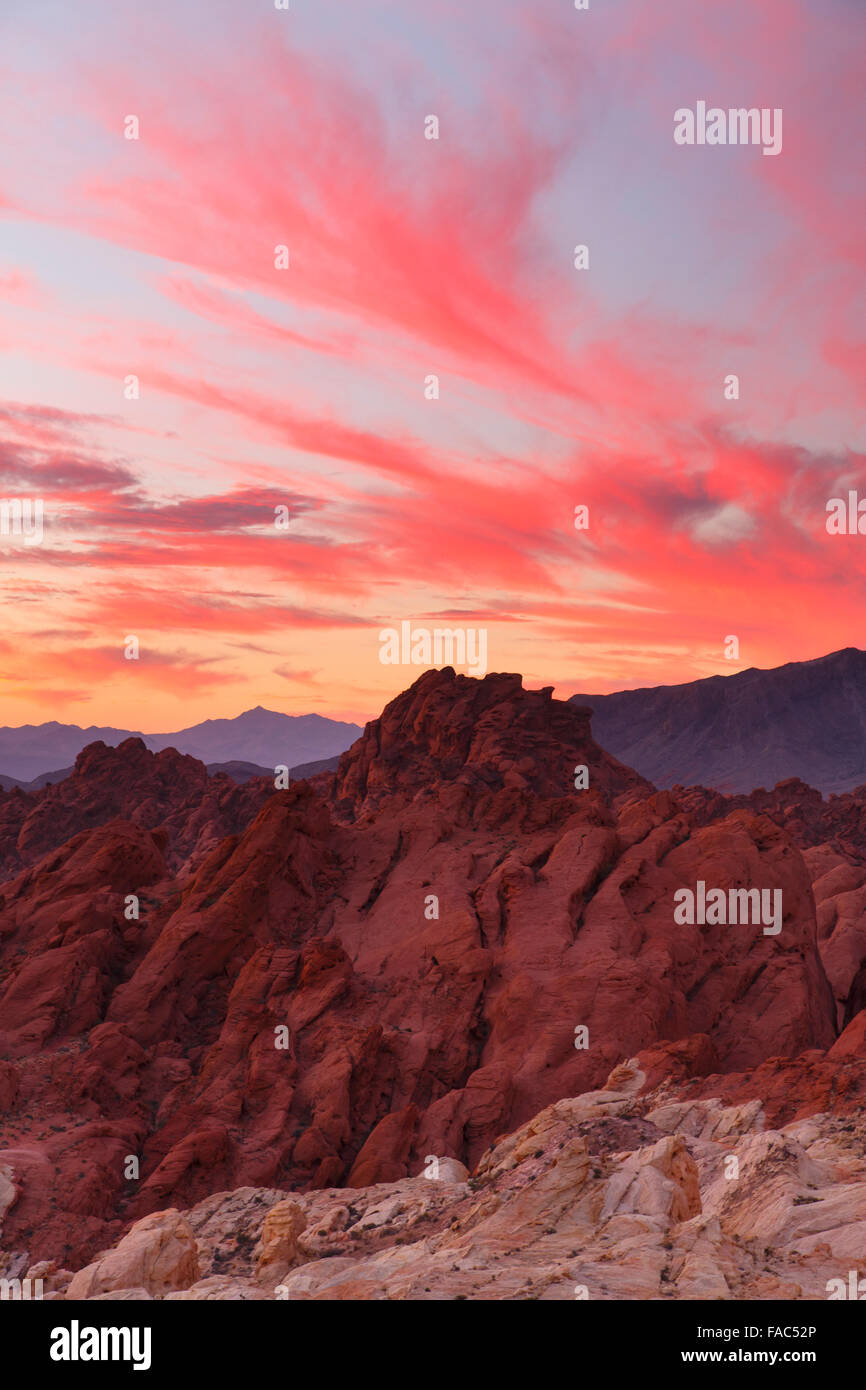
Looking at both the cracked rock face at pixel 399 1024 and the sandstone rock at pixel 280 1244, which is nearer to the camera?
the sandstone rock at pixel 280 1244

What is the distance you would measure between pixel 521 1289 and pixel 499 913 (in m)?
29.4

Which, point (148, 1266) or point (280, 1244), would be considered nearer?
point (148, 1266)

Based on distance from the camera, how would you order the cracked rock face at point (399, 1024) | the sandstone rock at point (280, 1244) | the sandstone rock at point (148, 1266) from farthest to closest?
the cracked rock face at point (399, 1024), the sandstone rock at point (280, 1244), the sandstone rock at point (148, 1266)

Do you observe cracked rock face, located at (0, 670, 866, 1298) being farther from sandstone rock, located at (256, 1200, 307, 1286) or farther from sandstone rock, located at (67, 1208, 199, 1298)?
sandstone rock, located at (67, 1208, 199, 1298)

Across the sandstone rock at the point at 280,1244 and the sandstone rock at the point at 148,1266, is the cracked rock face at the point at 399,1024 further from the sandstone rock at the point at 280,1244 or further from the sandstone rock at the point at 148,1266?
the sandstone rock at the point at 148,1266

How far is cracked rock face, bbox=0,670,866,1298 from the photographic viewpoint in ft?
89.1

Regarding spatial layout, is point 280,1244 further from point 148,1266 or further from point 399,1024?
point 399,1024

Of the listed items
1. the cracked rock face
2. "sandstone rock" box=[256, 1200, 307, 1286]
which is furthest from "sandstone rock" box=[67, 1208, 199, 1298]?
"sandstone rock" box=[256, 1200, 307, 1286]

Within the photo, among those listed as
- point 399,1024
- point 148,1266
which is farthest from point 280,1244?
Answer: point 399,1024

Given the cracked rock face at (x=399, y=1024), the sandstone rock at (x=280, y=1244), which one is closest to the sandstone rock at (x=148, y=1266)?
the cracked rock face at (x=399, y=1024)

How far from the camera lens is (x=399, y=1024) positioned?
41.7 meters

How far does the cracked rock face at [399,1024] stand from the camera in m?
27.2
